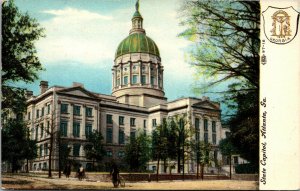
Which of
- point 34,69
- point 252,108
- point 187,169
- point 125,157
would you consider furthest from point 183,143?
point 34,69

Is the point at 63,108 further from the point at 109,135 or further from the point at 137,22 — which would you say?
the point at 137,22

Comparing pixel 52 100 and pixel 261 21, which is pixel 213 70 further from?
pixel 52 100

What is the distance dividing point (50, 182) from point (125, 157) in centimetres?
385

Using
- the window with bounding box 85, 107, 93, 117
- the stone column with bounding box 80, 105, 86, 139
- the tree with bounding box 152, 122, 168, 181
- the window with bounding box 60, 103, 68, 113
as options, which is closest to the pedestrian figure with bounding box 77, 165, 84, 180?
the stone column with bounding box 80, 105, 86, 139

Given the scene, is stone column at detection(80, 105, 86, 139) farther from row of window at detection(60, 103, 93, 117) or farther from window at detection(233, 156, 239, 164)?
window at detection(233, 156, 239, 164)

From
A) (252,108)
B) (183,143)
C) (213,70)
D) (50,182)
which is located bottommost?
(50,182)

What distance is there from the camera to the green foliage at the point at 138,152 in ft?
54.6

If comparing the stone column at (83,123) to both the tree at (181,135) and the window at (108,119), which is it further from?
the tree at (181,135)

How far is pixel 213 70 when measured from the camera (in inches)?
553

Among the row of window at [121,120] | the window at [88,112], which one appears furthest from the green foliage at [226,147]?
the window at [88,112]

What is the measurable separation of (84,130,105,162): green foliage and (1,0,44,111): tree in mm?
2850

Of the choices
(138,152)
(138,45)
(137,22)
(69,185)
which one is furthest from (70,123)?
(138,45)

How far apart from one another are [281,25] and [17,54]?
900cm

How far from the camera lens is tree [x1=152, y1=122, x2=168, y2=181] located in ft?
58.0
